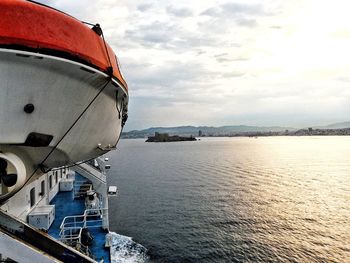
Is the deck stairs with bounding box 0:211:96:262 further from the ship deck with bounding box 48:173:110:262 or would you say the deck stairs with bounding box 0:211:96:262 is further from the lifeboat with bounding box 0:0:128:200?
the ship deck with bounding box 48:173:110:262

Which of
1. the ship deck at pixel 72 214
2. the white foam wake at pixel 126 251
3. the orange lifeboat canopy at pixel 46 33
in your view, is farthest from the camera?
the white foam wake at pixel 126 251

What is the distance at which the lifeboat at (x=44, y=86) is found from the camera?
14.0 feet

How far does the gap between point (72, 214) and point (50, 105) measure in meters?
10.9

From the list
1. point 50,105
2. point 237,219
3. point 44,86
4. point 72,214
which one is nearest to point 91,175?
point 72,214

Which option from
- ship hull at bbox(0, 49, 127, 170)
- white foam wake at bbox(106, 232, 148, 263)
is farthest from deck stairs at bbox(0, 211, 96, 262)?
white foam wake at bbox(106, 232, 148, 263)

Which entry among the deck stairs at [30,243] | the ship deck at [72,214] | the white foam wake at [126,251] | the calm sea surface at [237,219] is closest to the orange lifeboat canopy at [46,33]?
the deck stairs at [30,243]

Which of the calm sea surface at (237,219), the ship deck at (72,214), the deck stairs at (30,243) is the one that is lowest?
the calm sea surface at (237,219)

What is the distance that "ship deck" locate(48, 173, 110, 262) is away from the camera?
434 inches

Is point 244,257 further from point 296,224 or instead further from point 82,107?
point 82,107

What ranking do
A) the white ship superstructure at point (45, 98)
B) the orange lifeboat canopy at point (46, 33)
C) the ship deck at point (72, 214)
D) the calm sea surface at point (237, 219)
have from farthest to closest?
the calm sea surface at point (237, 219) < the ship deck at point (72, 214) < the white ship superstructure at point (45, 98) < the orange lifeboat canopy at point (46, 33)

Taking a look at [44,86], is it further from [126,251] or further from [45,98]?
[126,251]

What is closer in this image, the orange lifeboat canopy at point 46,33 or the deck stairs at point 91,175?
the orange lifeboat canopy at point 46,33

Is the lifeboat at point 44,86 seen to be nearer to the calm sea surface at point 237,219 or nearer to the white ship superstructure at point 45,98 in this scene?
the white ship superstructure at point 45,98

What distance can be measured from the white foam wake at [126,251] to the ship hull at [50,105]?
43.7ft
